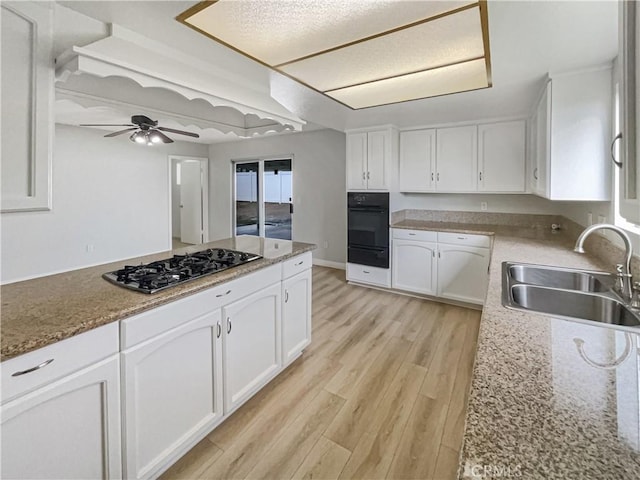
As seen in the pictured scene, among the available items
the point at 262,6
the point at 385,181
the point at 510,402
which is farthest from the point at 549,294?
the point at 385,181

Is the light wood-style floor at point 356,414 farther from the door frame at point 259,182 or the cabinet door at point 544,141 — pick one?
the door frame at point 259,182

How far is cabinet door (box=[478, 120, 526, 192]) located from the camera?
3533mm

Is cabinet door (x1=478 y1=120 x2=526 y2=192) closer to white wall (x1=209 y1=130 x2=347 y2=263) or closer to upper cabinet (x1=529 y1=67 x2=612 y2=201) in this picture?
upper cabinet (x1=529 y1=67 x2=612 y2=201)

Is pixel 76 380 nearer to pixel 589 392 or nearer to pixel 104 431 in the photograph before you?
pixel 104 431

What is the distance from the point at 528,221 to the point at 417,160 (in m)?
1.56

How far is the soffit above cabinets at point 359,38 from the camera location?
58.7 inches

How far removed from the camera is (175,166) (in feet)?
26.7

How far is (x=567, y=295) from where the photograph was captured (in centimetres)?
157

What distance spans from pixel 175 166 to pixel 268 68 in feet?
22.6

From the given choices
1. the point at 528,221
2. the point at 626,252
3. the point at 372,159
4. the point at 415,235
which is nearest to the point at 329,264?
the point at 415,235

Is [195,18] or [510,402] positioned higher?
[195,18]

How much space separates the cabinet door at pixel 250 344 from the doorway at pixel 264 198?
3.93 metres

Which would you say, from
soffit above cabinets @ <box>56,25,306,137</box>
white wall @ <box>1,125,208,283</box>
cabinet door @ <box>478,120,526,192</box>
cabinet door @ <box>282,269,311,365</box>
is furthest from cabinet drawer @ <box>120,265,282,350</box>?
white wall @ <box>1,125,208,283</box>

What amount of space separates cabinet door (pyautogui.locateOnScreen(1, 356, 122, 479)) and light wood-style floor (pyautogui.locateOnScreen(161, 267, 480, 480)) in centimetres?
47
